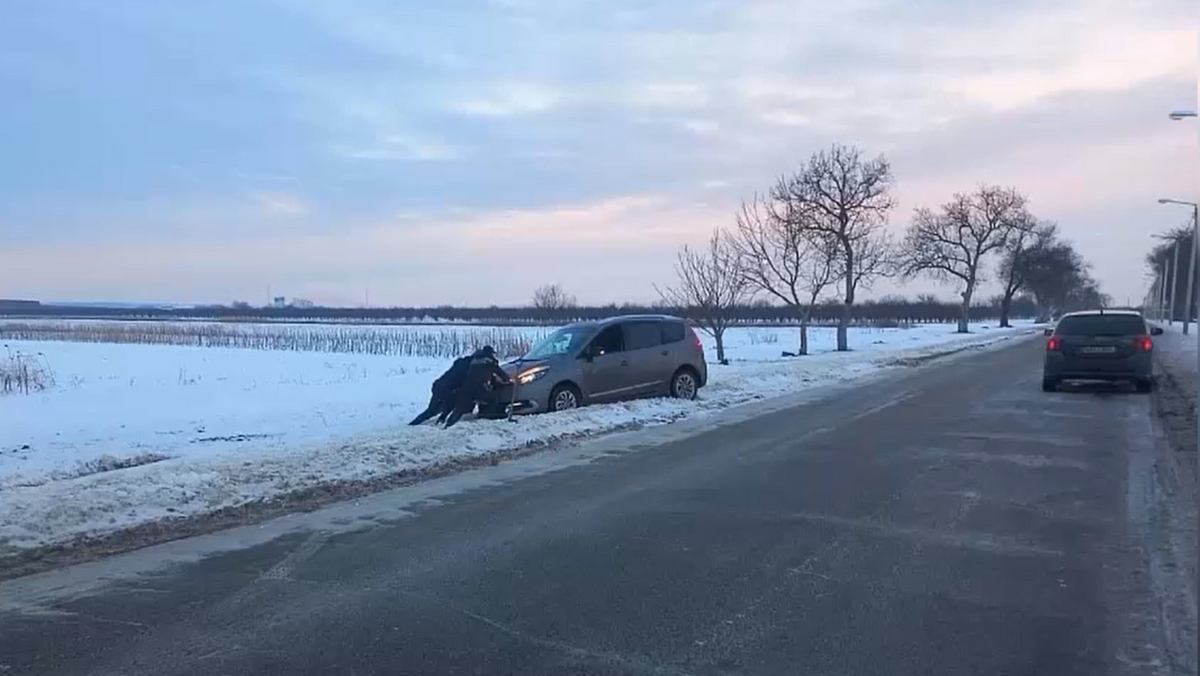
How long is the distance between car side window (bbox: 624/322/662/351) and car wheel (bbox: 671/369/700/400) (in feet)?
2.73

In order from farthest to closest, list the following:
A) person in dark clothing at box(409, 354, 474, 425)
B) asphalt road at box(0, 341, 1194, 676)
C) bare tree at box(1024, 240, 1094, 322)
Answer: bare tree at box(1024, 240, 1094, 322), person in dark clothing at box(409, 354, 474, 425), asphalt road at box(0, 341, 1194, 676)

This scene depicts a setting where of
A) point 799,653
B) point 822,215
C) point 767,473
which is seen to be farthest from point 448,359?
point 799,653

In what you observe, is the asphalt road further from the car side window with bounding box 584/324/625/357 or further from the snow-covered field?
the car side window with bounding box 584/324/625/357

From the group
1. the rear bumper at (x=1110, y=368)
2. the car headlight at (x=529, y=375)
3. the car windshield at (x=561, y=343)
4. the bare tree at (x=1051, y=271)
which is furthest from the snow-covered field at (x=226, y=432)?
the bare tree at (x=1051, y=271)

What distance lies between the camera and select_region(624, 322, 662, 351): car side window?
19.3 meters

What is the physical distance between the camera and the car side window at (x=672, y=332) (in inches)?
789

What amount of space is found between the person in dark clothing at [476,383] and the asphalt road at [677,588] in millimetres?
5155

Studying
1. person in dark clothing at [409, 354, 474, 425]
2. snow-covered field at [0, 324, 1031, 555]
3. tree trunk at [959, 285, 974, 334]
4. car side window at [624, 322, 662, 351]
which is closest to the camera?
snow-covered field at [0, 324, 1031, 555]

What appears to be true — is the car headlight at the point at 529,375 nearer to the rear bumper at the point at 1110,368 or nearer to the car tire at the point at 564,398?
the car tire at the point at 564,398

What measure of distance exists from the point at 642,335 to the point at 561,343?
169 cm

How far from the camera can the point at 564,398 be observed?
59.0 feet

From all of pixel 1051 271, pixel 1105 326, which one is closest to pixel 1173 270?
pixel 1051 271

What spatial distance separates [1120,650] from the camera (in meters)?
5.55

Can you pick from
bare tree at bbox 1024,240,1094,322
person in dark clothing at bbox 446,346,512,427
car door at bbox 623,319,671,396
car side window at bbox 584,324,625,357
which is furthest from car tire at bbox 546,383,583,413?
bare tree at bbox 1024,240,1094,322
